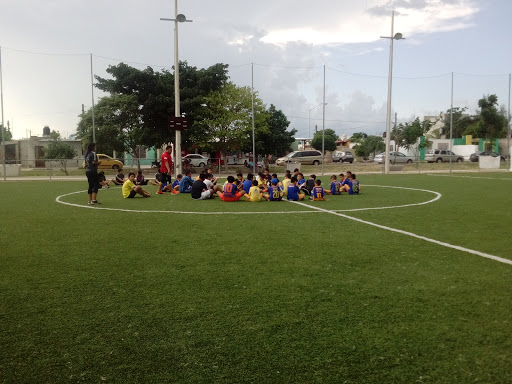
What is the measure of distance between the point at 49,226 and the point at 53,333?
6167 mm

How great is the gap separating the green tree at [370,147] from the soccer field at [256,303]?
70.1 meters

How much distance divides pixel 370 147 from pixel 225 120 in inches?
2007

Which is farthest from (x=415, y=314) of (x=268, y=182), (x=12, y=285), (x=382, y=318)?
(x=268, y=182)

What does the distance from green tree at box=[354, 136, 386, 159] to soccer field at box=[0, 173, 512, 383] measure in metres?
70.1

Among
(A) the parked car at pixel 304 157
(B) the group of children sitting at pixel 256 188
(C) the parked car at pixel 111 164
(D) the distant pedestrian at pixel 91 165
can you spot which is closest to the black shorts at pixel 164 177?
(B) the group of children sitting at pixel 256 188

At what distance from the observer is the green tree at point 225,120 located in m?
35.0

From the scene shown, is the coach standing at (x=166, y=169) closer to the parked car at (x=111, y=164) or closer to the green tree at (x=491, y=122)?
the parked car at (x=111, y=164)

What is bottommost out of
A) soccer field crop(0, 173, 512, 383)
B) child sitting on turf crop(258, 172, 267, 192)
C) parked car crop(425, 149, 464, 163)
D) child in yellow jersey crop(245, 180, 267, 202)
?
soccer field crop(0, 173, 512, 383)

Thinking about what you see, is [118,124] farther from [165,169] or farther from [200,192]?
[200,192]

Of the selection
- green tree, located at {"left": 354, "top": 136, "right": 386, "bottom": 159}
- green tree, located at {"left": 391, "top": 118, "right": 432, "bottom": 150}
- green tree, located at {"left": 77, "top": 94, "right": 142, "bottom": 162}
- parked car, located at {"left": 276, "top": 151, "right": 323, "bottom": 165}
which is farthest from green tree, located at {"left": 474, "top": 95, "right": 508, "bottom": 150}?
green tree, located at {"left": 77, "top": 94, "right": 142, "bottom": 162}

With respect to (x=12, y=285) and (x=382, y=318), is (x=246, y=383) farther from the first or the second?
(x=12, y=285)

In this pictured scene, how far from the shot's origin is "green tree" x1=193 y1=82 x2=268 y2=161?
115 ft

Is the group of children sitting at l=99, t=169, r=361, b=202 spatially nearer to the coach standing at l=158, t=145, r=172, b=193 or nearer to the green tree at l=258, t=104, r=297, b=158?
the coach standing at l=158, t=145, r=172, b=193

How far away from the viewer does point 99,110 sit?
38.5 meters
